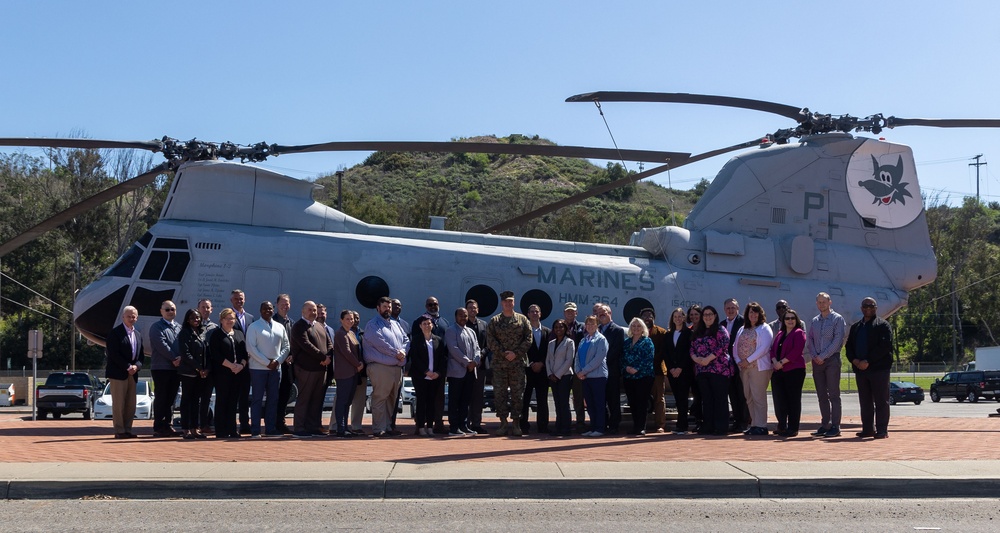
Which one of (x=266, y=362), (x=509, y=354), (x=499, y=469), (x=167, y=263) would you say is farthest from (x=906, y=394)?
(x=499, y=469)

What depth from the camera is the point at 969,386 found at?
3944 cm

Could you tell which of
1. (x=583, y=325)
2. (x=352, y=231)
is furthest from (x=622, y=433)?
(x=352, y=231)

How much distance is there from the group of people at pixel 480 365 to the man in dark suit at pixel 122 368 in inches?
0.7

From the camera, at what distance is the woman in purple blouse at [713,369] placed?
44.1 ft

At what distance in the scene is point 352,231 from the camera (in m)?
17.1

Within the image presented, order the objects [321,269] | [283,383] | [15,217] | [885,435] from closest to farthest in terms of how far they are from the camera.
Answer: [885,435] → [283,383] → [321,269] → [15,217]

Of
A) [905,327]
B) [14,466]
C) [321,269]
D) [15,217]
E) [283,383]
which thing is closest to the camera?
[14,466]

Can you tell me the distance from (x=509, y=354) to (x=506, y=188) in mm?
99139

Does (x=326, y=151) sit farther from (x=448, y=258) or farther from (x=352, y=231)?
(x=448, y=258)

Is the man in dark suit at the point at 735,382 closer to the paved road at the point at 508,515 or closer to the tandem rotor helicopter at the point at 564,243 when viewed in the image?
the tandem rotor helicopter at the point at 564,243

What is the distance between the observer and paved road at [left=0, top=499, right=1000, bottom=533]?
710cm

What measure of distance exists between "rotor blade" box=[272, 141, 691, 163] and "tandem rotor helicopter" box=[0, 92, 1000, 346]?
0.04 metres

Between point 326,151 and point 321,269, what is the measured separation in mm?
2411

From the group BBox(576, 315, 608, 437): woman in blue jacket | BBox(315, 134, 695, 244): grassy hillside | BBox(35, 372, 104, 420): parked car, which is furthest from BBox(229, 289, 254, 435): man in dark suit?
BBox(315, 134, 695, 244): grassy hillside
